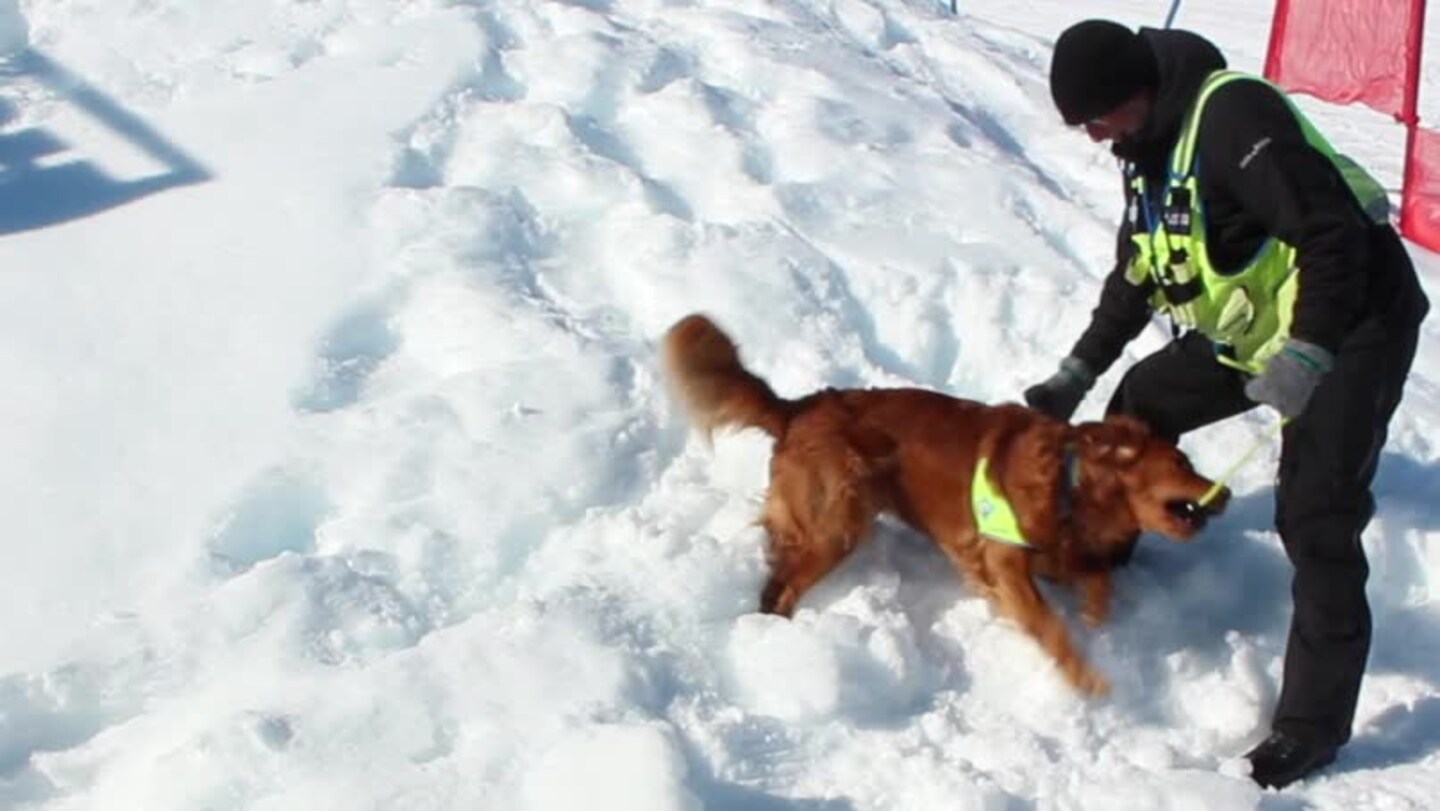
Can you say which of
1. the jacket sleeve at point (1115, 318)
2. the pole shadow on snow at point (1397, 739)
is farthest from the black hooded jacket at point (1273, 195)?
the pole shadow on snow at point (1397, 739)

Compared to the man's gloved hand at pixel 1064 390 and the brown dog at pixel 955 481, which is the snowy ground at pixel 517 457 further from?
the man's gloved hand at pixel 1064 390

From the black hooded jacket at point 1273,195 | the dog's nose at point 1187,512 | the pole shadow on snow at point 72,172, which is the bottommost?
the pole shadow on snow at point 72,172

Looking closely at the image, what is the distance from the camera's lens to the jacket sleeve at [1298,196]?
9.64 ft

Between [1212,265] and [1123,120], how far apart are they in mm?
443

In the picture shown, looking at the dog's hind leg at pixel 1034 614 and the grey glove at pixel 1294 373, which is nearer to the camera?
the grey glove at pixel 1294 373

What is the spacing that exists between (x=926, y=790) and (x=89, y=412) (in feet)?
8.48

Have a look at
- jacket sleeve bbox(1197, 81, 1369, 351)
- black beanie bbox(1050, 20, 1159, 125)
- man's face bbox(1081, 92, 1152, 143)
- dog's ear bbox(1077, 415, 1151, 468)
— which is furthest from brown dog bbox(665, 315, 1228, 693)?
black beanie bbox(1050, 20, 1159, 125)


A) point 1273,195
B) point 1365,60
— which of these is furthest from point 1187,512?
point 1365,60

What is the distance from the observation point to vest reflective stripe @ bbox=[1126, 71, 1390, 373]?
3.13 meters

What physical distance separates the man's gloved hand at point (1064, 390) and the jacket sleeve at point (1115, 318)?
3cm

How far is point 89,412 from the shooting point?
4008 mm

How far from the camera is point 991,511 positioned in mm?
3713

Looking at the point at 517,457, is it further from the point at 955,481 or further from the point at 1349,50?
the point at 1349,50

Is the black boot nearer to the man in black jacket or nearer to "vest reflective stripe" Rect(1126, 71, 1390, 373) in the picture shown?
the man in black jacket
